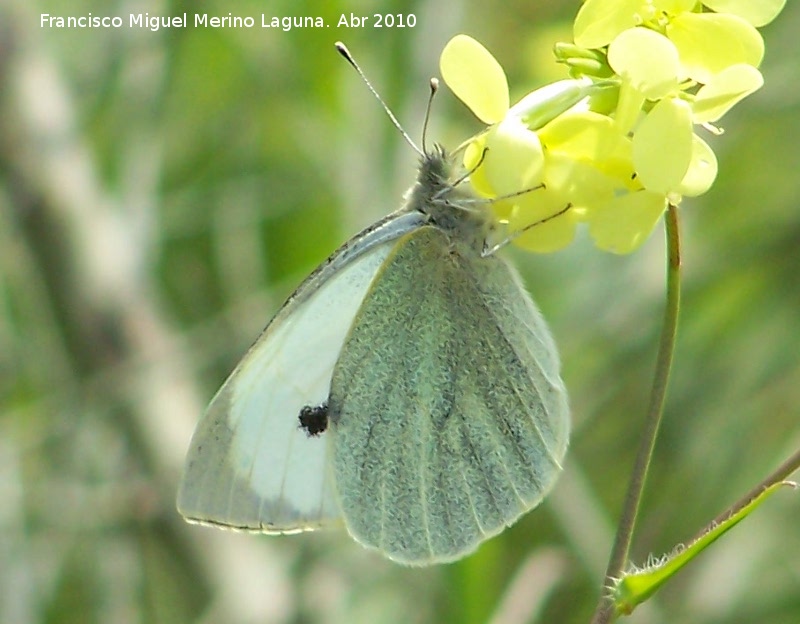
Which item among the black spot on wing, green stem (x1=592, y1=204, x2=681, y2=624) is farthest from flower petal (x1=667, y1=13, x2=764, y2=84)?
the black spot on wing

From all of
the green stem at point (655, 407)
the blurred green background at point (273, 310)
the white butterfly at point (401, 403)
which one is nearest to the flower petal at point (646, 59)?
the green stem at point (655, 407)

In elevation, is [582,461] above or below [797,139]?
below

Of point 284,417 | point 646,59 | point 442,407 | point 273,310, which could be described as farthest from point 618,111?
point 273,310

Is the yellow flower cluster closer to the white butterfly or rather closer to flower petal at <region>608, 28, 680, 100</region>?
flower petal at <region>608, 28, 680, 100</region>

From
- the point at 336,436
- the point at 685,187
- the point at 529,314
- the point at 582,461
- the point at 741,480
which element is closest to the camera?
the point at 685,187

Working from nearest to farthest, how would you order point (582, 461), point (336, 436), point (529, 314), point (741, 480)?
1. point (529, 314)
2. point (336, 436)
3. point (741, 480)
4. point (582, 461)

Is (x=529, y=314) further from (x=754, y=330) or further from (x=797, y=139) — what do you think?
(x=797, y=139)

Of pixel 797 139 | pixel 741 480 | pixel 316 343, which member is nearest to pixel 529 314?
pixel 316 343
